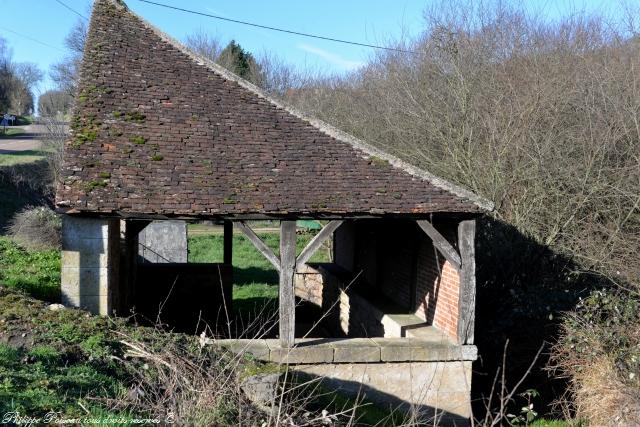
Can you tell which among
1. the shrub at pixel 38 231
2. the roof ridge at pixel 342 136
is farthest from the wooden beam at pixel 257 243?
the shrub at pixel 38 231

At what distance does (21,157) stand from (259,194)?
27077 mm

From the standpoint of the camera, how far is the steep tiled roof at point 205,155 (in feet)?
25.2

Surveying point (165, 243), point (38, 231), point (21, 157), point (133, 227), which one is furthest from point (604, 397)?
point (21, 157)

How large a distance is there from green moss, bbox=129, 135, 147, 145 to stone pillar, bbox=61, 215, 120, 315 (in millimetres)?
1173

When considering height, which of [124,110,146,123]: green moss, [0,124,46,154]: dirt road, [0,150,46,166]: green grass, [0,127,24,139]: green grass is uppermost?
[0,127,24,139]: green grass

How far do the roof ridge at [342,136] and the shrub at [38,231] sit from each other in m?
6.08

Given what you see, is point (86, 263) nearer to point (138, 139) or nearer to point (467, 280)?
point (138, 139)

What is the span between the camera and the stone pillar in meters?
7.75

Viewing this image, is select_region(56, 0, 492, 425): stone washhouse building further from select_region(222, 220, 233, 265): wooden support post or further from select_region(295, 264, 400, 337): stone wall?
select_region(222, 220, 233, 265): wooden support post

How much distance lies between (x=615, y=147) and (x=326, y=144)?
18.0 ft

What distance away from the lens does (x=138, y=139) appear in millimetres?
8461

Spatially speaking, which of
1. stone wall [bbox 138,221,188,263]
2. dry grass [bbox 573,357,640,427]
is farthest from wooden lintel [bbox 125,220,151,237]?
stone wall [bbox 138,221,188,263]

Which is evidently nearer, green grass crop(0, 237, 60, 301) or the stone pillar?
the stone pillar

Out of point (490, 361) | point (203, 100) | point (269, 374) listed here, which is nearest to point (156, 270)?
point (203, 100)
